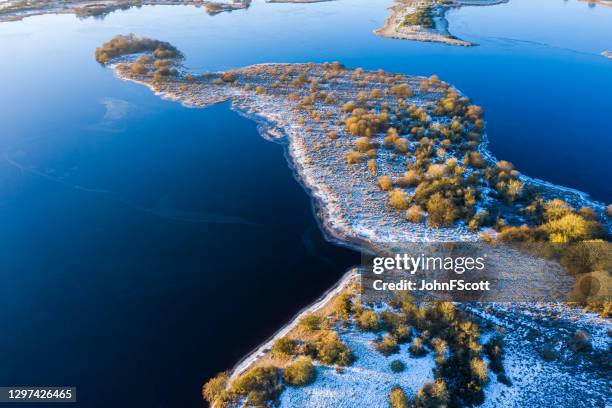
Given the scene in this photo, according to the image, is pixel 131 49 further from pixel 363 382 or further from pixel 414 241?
pixel 363 382

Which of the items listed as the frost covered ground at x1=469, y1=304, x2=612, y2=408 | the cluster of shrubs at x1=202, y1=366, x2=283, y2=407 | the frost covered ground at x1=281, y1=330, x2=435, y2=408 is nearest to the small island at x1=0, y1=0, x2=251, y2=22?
the cluster of shrubs at x1=202, y1=366, x2=283, y2=407

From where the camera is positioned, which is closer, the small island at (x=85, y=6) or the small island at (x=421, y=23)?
the small island at (x=421, y=23)

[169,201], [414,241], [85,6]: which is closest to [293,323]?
[414,241]

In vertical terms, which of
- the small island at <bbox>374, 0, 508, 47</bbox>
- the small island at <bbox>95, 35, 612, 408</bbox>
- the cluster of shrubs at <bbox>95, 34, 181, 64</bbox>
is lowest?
the small island at <bbox>95, 35, 612, 408</bbox>

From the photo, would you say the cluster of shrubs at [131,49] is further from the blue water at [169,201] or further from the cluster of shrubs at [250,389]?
the cluster of shrubs at [250,389]

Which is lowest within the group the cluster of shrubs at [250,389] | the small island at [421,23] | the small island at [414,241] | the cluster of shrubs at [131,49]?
the cluster of shrubs at [250,389]

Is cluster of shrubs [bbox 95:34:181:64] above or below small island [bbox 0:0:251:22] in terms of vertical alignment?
below

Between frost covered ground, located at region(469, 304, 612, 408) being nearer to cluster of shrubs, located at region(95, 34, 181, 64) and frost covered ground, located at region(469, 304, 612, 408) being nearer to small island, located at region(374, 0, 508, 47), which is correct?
cluster of shrubs, located at region(95, 34, 181, 64)

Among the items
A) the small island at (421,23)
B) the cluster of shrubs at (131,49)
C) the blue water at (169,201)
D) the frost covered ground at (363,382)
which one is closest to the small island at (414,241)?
the frost covered ground at (363,382)
